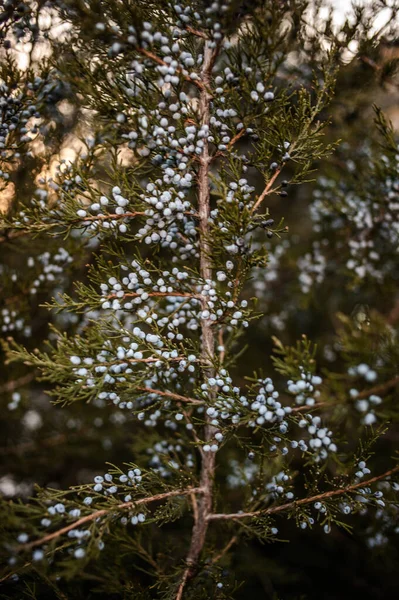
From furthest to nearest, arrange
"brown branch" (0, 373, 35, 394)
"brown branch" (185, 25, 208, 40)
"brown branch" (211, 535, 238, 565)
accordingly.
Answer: "brown branch" (0, 373, 35, 394) → "brown branch" (211, 535, 238, 565) → "brown branch" (185, 25, 208, 40)

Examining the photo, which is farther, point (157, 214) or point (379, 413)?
point (157, 214)

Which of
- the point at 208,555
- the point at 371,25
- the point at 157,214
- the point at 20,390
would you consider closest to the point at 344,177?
the point at 371,25

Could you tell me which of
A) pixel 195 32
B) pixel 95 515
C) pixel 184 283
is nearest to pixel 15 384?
pixel 95 515

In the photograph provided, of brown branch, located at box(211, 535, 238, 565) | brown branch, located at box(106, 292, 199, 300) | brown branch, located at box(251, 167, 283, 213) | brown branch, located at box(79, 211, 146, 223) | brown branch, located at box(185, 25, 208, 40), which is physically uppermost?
brown branch, located at box(185, 25, 208, 40)

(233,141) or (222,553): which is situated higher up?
(233,141)

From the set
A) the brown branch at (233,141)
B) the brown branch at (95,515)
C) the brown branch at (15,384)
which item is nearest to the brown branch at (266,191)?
the brown branch at (233,141)

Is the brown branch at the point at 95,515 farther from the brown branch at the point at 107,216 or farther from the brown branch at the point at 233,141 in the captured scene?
the brown branch at the point at 233,141

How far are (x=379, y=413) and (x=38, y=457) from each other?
308cm

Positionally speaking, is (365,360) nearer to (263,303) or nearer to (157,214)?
(157,214)

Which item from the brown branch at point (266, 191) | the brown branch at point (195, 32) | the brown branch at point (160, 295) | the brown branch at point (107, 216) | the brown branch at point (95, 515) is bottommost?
the brown branch at point (95, 515)

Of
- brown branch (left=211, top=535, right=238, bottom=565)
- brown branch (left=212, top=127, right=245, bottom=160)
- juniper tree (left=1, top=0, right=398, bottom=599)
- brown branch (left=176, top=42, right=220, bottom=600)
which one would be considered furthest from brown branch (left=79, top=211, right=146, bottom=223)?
brown branch (left=211, top=535, right=238, bottom=565)

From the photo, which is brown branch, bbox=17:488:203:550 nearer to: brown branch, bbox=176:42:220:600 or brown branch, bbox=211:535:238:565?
brown branch, bbox=176:42:220:600

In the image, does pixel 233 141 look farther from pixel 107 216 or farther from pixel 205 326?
pixel 205 326

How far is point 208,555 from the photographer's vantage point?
6.38ft
